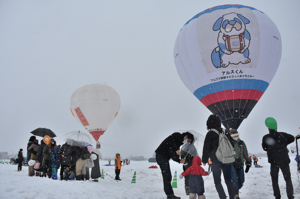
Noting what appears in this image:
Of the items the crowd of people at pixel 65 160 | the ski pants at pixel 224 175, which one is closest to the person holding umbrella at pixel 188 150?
the ski pants at pixel 224 175

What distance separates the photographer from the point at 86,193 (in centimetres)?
704

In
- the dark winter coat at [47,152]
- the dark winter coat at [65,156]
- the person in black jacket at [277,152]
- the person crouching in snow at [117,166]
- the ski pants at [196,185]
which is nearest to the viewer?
the ski pants at [196,185]

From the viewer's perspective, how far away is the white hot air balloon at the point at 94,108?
25156mm

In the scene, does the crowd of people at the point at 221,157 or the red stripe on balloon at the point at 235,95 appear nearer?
the crowd of people at the point at 221,157

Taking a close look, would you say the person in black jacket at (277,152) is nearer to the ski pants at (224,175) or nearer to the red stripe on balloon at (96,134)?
the ski pants at (224,175)

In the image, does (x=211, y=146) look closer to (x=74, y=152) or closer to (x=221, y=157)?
(x=221, y=157)

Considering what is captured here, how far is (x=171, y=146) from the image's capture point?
6594mm

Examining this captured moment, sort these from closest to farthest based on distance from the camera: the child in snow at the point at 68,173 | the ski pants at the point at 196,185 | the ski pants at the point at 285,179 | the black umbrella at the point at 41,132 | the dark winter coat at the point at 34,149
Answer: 1. the ski pants at the point at 196,185
2. the ski pants at the point at 285,179
3. the child in snow at the point at 68,173
4. the dark winter coat at the point at 34,149
5. the black umbrella at the point at 41,132

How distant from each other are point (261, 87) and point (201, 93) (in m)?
3.81

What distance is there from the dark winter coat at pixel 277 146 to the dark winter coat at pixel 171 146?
2250mm

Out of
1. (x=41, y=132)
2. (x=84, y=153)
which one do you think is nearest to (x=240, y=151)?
(x=84, y=153)

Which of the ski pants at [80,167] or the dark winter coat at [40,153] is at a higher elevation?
the dark winter coat at [40,153]

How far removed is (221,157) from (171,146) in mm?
1261

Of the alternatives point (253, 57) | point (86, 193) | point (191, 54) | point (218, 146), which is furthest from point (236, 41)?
point (86, 193)
